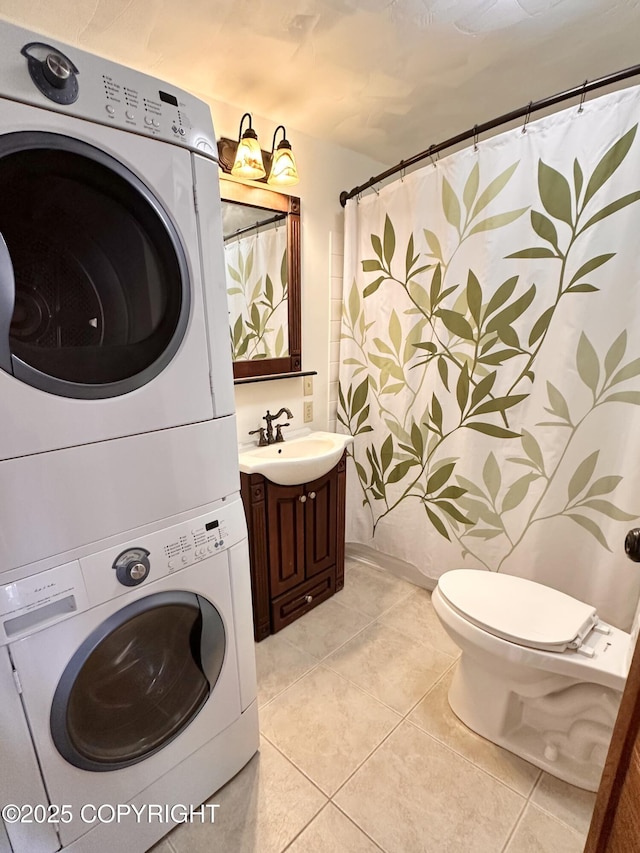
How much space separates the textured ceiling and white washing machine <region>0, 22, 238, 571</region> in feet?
2.03

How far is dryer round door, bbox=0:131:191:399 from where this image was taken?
712 mm

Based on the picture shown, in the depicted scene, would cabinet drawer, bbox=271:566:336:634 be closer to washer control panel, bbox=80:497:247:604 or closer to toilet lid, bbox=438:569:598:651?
toilet lid, bbox=438:569:598:651

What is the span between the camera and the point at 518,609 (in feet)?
4.26

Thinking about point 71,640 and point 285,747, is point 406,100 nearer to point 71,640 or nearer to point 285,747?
point 71,640

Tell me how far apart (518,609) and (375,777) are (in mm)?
684

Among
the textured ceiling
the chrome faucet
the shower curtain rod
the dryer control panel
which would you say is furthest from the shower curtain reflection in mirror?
the dryer control panel

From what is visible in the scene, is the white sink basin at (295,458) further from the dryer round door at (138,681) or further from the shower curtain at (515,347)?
the dryer round door at (138,681)

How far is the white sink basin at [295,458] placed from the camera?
1.60 meters

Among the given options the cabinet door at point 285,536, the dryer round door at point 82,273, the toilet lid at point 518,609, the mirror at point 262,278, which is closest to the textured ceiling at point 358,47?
the mirror at point 262,278

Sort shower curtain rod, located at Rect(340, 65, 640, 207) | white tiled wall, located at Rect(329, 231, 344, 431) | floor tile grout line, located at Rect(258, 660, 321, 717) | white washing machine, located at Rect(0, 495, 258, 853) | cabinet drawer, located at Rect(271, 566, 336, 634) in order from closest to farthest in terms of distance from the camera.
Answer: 1. white washing machine, located at Rect(0, 495, 258, 853)
2. shower curtain rod, located at Rect(340, 65, 640, 207)
3. floor tile grout line, located at Rect(258, 660, 321, 717)
4. cabinet drawer, located at Rect(271, 566, 336, 634)
5. white tiled wall, located at Rect(329, 231, 344, 431)

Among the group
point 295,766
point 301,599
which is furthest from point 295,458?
point 295,766

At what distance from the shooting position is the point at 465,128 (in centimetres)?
188

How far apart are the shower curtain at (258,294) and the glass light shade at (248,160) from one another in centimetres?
25

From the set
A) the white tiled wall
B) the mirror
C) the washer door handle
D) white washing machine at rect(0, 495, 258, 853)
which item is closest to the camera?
white washing machine at rect(0, 495, 258, 853)
